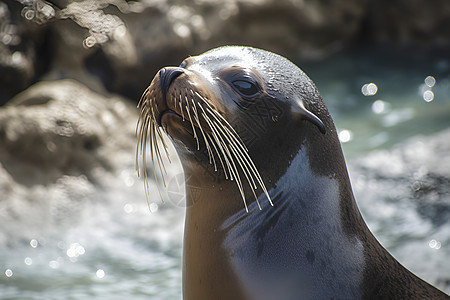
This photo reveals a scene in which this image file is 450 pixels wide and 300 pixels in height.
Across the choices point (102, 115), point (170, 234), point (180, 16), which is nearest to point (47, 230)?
point (170, 234)

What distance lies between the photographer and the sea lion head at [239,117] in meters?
2.52

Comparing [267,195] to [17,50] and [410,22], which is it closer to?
[17,50]

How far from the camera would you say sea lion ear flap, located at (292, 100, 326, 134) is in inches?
104

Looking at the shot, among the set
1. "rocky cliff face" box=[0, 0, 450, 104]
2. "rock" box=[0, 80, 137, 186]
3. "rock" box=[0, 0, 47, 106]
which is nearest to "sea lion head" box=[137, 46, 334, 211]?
"rock" box=[0, 80, 137, 186]

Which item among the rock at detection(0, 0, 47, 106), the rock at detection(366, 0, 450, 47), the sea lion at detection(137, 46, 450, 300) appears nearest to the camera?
the sea lion at detection(137, 46, 450, 300)

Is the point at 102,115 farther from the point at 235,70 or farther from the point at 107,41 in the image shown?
the point at 235,70

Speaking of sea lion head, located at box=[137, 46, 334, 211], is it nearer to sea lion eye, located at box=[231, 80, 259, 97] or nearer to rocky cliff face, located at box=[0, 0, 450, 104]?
sea lion eye, located at box=[231, 80, 259, 97]

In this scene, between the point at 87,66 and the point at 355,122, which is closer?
the point at 87,66

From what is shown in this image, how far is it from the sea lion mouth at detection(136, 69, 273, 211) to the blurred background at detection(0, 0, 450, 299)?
6.27 feet

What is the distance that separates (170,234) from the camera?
18.2 ft

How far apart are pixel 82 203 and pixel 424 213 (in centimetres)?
306

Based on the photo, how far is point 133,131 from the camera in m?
6.88

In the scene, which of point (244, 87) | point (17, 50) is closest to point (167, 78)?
point (244, 87)

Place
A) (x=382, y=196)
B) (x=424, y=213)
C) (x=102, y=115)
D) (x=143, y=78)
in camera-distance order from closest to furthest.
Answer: (x=424, y=213), (x=382, y=196), (x=102, y=115), (x=143, y=78)
